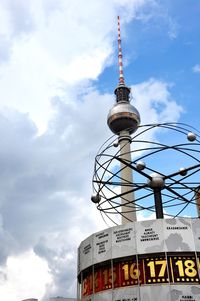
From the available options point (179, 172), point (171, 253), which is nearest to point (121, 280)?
point (171, 253)

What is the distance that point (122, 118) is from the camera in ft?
267

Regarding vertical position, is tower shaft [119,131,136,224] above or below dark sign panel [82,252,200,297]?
above

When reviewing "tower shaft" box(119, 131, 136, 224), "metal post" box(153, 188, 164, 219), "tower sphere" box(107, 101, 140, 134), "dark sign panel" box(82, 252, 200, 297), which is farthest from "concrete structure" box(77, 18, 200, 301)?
"tower sphere" box(107, 101, 140, 134)

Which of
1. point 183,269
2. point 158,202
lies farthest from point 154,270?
point 158,202

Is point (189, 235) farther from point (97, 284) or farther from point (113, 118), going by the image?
point (113, 118)

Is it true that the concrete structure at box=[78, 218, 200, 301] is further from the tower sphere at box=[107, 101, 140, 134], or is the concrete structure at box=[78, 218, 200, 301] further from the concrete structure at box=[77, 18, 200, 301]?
the tower sphere at box=[107, 101, 140, 134]

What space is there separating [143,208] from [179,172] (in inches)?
319

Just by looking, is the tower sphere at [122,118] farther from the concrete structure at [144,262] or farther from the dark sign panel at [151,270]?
the dark sign panel at [151,270]

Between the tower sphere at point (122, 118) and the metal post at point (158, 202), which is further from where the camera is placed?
the tower sphere at point (122, 118)

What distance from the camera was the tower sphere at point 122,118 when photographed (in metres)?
81.5

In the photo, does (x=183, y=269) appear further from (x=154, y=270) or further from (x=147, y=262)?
(x=147, y=262)

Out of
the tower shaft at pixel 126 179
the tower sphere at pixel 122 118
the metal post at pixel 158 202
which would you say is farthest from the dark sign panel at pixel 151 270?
the tower sphere at pixel 122 118

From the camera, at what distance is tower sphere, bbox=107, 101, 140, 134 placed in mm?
81500

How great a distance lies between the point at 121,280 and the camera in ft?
77.2
